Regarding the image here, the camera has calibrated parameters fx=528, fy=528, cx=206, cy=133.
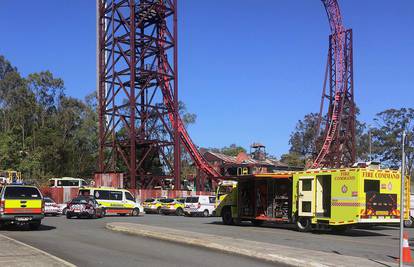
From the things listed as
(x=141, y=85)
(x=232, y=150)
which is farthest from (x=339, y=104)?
(x=232, y=150)

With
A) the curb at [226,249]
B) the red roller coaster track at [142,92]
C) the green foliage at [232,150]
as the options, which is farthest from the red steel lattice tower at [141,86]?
the green foliage at [232,150]

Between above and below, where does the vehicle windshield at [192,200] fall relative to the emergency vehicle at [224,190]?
below

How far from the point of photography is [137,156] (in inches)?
2167

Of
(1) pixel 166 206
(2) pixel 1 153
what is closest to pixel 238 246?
(1) pixel 166 206

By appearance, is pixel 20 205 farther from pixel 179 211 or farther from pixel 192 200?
pixel 179 211

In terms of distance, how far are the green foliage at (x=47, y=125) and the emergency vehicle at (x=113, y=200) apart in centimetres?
3740

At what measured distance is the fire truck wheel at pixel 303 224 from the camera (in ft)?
79.4

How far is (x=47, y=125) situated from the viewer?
8069 centimetres

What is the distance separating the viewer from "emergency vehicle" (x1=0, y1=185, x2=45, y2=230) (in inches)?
825

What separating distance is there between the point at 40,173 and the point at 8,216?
2081 inches

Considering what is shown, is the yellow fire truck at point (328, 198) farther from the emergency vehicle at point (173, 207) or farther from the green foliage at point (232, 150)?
the green foliage at point (232, 150)

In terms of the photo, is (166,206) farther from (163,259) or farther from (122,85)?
(163,259)

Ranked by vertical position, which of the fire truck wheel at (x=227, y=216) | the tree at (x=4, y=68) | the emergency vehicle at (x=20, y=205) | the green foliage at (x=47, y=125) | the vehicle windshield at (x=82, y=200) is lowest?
the fire truck wheel at (x=227, y=216)

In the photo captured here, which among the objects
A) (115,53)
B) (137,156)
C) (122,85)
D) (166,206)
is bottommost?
(166,206)
